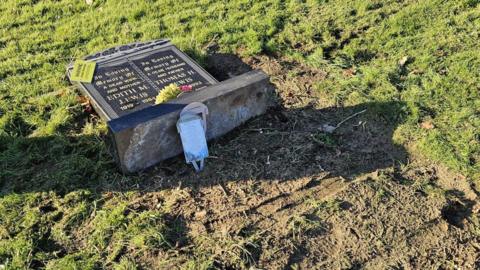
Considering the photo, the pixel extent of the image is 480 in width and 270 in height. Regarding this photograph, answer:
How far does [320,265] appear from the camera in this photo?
351 centimetres

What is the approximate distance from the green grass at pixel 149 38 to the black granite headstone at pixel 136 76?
0.26 metres

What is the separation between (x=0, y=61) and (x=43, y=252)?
3.15 metres

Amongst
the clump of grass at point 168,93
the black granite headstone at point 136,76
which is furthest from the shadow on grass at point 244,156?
the clump of grass at point 168,93

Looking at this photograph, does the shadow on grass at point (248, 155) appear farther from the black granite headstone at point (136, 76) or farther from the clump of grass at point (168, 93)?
the clump of grass at point (168, 93)

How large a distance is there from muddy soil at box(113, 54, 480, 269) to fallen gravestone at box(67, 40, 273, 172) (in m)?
0.17

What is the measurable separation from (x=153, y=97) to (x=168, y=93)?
Result: 267 millimetres

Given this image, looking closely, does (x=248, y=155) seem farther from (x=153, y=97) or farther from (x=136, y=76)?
(x=136, y=76)

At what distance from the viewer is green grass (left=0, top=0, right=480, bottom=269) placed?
12.5 feet

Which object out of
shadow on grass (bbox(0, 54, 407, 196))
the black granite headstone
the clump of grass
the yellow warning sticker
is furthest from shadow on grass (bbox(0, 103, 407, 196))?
the yellow warning sticker

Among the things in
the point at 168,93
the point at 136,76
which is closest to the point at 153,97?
the point at 168,93

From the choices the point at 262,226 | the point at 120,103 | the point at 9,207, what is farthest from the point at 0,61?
the point at 262,226

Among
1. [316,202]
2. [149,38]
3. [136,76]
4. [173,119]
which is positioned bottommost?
[316,202]

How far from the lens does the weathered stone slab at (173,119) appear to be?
3970 millimetres

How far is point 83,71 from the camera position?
5211mm
